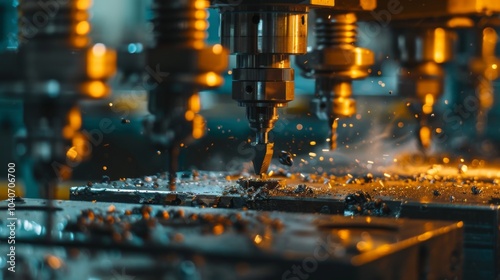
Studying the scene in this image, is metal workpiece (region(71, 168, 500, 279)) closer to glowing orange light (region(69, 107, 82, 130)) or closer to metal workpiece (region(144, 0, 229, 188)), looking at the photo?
metal workpiece (region(144, 0, 229, 188))

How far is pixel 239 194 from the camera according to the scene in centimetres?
207

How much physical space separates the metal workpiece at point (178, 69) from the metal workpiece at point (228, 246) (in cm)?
14

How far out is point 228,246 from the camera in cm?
126

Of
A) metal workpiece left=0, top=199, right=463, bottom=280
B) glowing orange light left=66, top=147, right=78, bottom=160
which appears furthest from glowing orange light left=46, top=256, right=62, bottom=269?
glowing orange light left=66, top=147, right=78, bottom=160

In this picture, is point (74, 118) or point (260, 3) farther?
point (260, 3)

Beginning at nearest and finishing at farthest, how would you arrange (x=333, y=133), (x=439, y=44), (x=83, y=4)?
1. (x=83, y=4)
2. (x=439, y=44)
3. (x=333, y=133)

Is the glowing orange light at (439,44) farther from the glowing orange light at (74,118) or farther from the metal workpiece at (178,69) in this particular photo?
the glowing orange light at (74,118)

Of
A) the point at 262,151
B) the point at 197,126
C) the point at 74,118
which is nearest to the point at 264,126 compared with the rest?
the point at 262,151

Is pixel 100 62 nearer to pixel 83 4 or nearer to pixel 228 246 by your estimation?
pixel 83 4

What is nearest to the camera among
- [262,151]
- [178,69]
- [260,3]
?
[178,69]

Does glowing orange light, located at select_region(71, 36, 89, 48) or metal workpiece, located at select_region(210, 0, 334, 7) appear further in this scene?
metal workpiece, located at select_region(210, 0, 334, 7)

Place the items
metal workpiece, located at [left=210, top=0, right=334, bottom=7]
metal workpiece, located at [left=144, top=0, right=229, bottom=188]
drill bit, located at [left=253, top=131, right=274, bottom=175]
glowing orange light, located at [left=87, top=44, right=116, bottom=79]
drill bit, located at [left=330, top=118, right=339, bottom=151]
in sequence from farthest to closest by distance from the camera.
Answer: drill bit, located at [left=330, top=118, right=339, bottom=151]
drill bit, located at [left=253, top=131, right=274, bottom=175]
metal workpiece, located at [left=210, top=0, right=334, bottom=7]
metal workpiece, located at [left=144, top=0, right=229, bottom=188]
glowing orange light, located at [left=87, top=44, right=116, bottom=79]

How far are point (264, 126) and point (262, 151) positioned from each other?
0.25ft

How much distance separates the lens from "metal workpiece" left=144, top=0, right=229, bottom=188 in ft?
4.18
